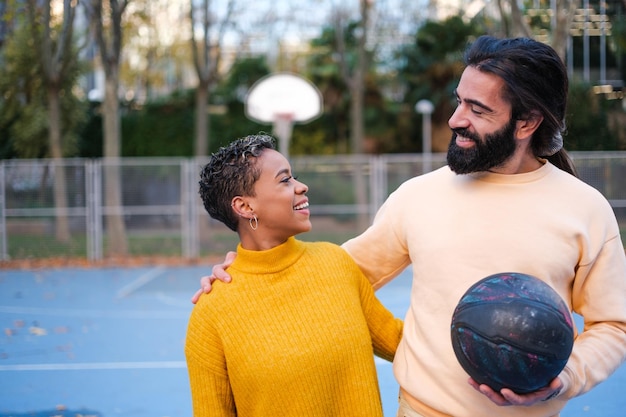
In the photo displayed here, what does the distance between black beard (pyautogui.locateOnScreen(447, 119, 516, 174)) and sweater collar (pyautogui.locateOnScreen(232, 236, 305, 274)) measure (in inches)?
25.5

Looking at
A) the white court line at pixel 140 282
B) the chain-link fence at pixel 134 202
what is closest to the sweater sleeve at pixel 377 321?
the white court line at pixel 140 282

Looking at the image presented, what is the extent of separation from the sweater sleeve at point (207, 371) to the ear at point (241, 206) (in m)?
0.37

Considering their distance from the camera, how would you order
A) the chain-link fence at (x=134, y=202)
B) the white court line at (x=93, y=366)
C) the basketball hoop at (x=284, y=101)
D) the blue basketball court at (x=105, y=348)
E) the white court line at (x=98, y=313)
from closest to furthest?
the blue basketball court at (x=105, y=348) → the white court line at (x=93, y=366) → the white court line at (x=98, y=313) → the chain-link fence at (x=134, y=202) → the basketball hoop at (x=284, y=101)

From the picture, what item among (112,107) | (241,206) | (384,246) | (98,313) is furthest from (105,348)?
(112,107)

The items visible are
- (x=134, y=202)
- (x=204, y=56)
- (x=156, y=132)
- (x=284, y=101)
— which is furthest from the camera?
(x=156, y=132)

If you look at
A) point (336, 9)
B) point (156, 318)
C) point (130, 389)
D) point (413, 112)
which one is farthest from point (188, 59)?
point (130, 389)

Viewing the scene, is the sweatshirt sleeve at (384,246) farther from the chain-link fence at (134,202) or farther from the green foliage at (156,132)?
the green foliage at (156,132)

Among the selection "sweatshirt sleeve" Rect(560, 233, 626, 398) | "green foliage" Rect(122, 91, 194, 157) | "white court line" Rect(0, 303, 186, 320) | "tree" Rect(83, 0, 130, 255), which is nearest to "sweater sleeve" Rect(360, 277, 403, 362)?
"sweatshirt sleeve" Rect(560, 233, 626, 398)

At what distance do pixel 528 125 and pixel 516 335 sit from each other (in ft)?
2.38

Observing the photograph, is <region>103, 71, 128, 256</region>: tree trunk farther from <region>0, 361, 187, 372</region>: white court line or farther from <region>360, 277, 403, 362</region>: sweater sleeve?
<region>360, 277, 403, 362</region>: sweater sleeve

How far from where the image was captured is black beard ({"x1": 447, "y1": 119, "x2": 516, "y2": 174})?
2.47 m

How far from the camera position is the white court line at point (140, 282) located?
12.4m

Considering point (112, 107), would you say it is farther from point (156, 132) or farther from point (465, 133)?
point (465, 133)

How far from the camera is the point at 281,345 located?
2576mm
